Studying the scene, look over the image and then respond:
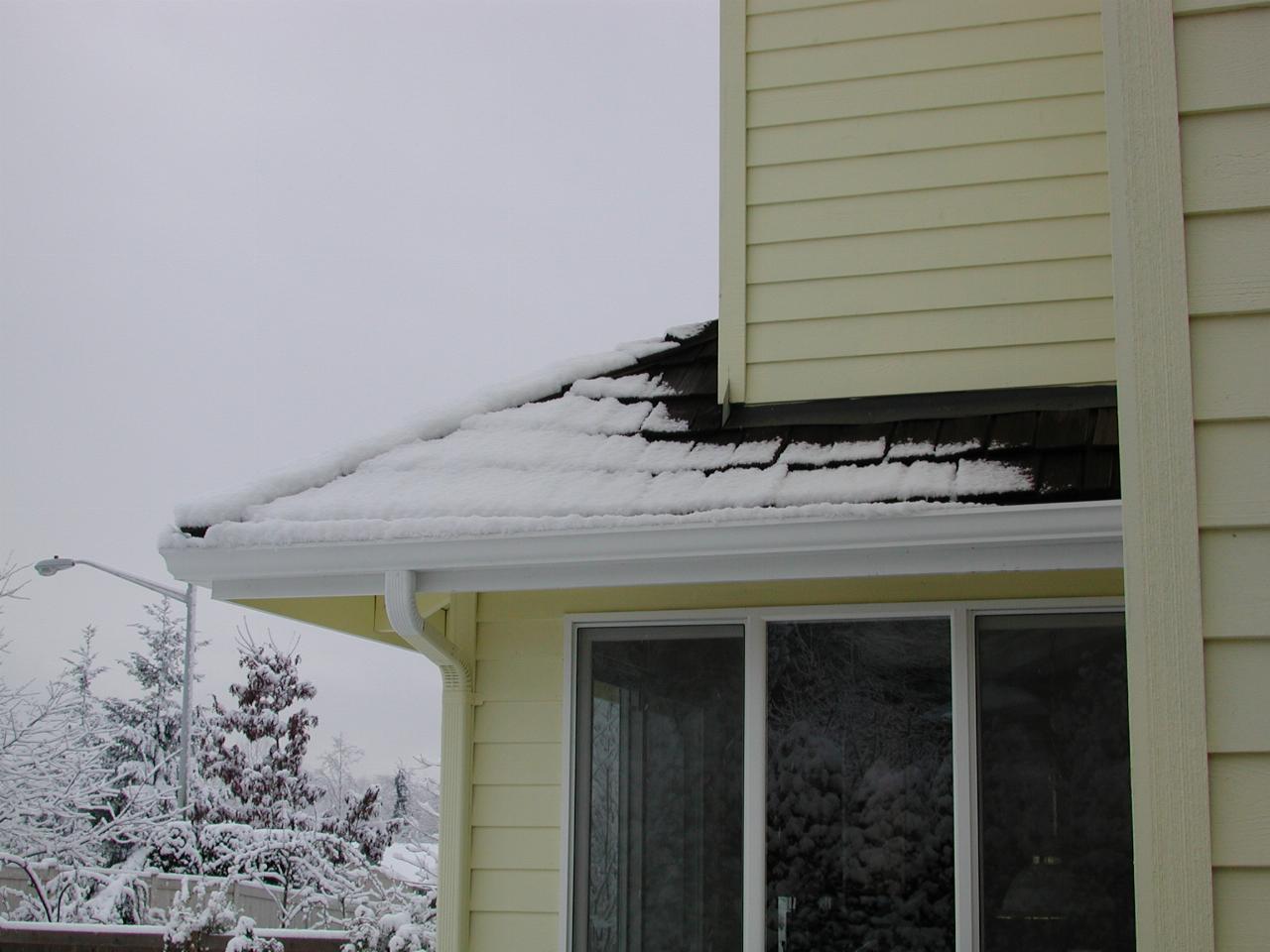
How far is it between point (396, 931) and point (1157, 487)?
961 centimetres

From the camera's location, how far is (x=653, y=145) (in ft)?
160

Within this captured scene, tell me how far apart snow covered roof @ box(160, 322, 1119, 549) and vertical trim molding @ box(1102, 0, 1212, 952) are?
191cm

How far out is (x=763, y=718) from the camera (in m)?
5.20

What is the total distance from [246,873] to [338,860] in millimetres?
1337

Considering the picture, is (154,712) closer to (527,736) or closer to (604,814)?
(527,736)

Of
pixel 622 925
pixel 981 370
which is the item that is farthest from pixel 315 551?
pixel 981 370

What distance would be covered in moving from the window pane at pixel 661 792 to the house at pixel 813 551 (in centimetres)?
1

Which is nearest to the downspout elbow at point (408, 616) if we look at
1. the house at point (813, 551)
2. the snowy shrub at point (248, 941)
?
the house at point (813, 551)

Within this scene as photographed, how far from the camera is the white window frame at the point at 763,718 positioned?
487 centimetres

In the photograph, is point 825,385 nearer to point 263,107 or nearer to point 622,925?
point 622,925

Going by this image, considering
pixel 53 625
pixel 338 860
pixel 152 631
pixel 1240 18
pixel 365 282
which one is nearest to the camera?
pixel 1240 18

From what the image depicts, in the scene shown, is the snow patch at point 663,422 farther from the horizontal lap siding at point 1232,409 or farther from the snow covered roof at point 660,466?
the horizontal lap siding at point 1232,409

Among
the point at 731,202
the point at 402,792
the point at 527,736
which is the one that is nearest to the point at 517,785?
the point at 527,736

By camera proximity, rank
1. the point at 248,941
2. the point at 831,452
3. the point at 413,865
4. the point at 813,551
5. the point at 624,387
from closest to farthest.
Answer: the point at 813,551 < the point at 831,452 < the point at 624,387 < the point at 248,941 < the point at 413,865
